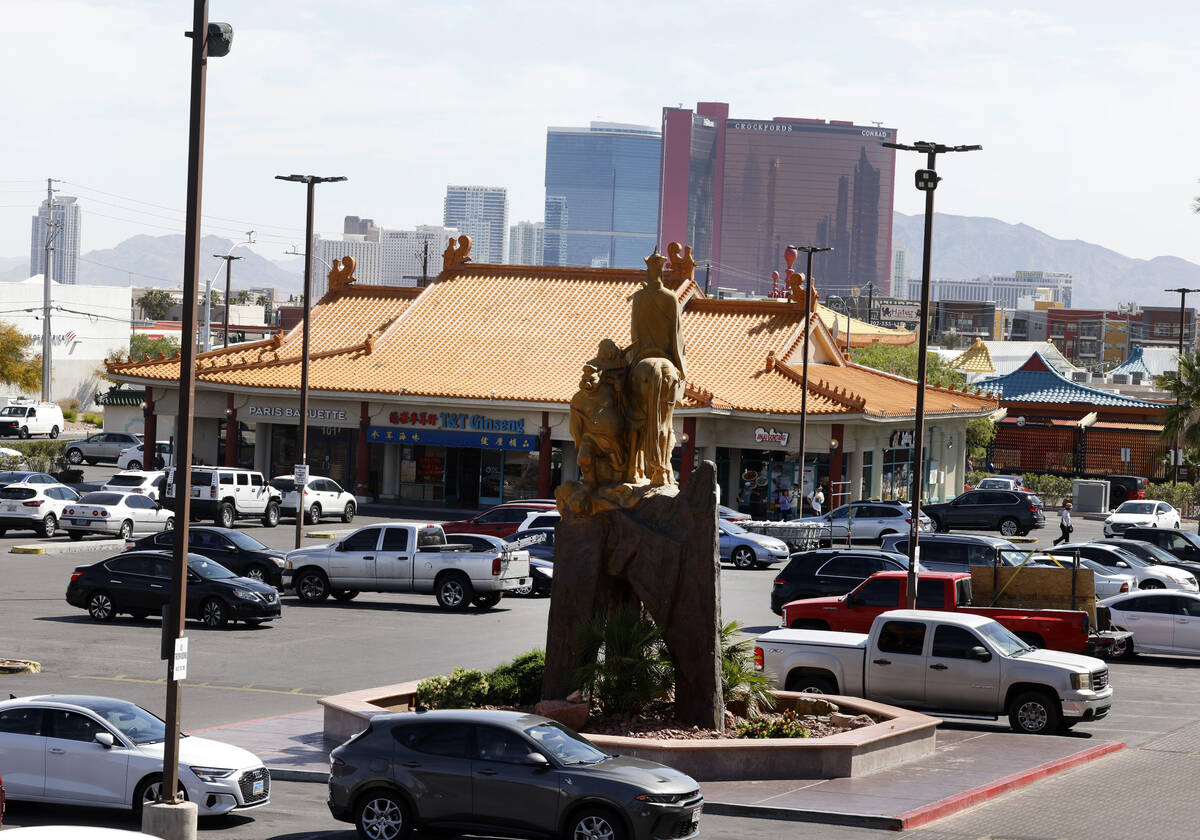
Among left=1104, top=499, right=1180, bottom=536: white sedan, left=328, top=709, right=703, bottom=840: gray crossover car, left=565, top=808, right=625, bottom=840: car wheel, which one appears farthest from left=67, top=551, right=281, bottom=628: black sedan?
left=1104, top=499, right=1180, bottom=536: white sedan

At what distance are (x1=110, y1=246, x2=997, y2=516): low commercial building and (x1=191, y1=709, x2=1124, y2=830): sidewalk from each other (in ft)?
103

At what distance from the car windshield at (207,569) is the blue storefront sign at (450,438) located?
26.3m

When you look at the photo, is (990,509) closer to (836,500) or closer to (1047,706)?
(836,500)

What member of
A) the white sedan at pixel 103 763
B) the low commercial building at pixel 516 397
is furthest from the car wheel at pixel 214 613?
the low commercial building at pixel 516 397

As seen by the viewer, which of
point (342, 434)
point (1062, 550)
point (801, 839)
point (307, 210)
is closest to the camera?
point (801, 839)

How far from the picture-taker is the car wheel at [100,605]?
30062 mm

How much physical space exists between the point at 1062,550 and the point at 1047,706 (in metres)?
14.0

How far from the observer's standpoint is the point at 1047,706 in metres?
21.9

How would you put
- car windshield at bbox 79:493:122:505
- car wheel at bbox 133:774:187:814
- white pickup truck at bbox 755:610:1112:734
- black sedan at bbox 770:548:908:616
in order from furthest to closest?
1. car windshield at bbox 79:493:122:505
2. black sedan at bbox 770:548:908:616
3. white pickup truck at bbox 755:610:1112:734
4. car wheel at bbox 133:774:187:814

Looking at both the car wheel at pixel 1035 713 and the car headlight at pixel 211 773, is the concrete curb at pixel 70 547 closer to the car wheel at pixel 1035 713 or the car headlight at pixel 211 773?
the car headlight at pixel 211 773

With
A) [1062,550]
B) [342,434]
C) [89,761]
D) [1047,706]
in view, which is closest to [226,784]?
[89,761]

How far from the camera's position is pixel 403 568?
3325 centimetres

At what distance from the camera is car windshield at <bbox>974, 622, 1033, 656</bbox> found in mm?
22188

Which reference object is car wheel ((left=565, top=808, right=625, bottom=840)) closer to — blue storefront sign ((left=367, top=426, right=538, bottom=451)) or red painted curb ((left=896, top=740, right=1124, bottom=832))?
red painted curb ((left=896, top=740, right=1124, bottom=832))
